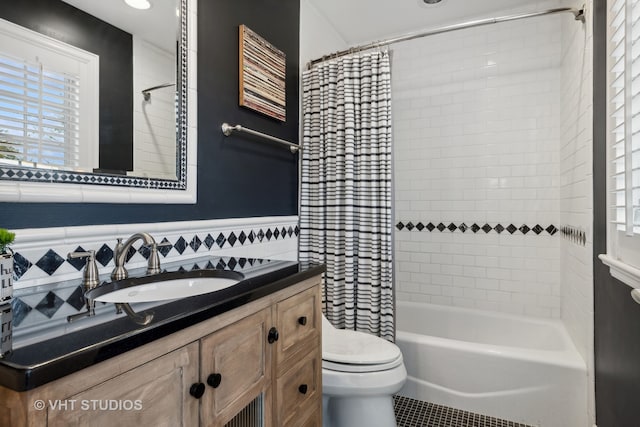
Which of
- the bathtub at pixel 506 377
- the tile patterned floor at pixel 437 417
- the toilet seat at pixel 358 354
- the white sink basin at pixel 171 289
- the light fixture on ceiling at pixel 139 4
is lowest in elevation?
the tile patterned floor at pixel 437 417

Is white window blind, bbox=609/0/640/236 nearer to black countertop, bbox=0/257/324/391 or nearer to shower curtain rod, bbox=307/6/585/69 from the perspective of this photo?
shower curtain rod, bbox=307/6/585/69

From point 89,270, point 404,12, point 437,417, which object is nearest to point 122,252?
point 89,270

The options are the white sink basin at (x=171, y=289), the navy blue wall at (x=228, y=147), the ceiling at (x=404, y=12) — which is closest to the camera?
the white sink basin at (x=171, y=289)

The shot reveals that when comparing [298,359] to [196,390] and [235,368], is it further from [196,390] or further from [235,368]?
[196,390]

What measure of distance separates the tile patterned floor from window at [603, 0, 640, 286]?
114 cm

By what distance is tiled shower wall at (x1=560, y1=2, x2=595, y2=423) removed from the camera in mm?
1690

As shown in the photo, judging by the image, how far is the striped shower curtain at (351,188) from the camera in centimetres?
201

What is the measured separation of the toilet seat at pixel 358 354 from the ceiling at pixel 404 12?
7.37 feet

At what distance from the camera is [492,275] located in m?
2.66

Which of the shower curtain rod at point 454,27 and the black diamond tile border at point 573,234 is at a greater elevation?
the shower curtain rod at point 454,27

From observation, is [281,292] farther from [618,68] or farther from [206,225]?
[618,68]

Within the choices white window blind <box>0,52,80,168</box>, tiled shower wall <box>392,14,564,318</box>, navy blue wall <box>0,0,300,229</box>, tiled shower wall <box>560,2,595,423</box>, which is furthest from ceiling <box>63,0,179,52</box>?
tiled shower wall <box>392,14,564,318</box>

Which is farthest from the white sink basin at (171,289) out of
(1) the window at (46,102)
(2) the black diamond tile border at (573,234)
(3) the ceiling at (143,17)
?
(2) the black diamond tile border at (573,234)

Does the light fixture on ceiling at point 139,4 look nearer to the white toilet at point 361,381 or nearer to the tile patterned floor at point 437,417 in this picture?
the white toilet at point 361,381
